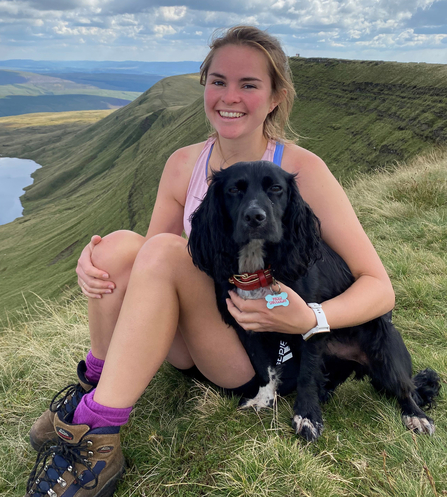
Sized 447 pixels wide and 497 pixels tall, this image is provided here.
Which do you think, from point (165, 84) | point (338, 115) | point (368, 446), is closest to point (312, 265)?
point (368, 446)

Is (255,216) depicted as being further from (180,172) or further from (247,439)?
(247,439)

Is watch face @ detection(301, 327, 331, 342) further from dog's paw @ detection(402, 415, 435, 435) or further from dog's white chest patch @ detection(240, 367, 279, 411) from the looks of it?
dog's paw @ detection(402, 415, 435, 435)

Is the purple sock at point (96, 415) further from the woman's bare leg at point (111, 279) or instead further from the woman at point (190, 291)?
the woman's bare leg at point (111, 279)

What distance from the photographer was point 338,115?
159ft

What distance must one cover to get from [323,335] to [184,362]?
108cm

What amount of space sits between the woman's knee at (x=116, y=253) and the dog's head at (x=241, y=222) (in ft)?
1.46

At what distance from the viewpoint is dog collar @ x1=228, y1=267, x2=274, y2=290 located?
2438 mm

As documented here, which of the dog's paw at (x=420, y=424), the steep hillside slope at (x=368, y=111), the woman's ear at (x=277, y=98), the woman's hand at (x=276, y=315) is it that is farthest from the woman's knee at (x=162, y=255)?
the steep hillside slope at (x=368, y=111)

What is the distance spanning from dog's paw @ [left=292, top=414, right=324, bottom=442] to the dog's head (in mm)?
873

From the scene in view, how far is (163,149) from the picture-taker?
77.9m

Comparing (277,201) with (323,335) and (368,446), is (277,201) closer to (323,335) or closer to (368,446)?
(323,335)

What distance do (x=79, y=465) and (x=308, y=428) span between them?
131cm

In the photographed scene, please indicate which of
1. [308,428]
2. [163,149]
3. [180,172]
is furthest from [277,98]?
[163,149]

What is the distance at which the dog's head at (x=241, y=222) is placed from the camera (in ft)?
7.98
